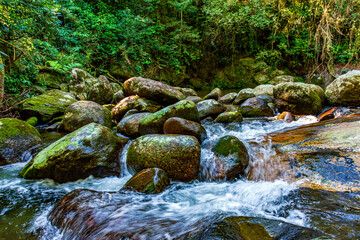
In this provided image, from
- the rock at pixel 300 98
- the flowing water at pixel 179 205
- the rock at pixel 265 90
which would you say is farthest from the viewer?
the rock at pixel 265 90

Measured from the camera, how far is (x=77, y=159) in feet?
10.1

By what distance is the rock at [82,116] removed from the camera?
5002 millimetres

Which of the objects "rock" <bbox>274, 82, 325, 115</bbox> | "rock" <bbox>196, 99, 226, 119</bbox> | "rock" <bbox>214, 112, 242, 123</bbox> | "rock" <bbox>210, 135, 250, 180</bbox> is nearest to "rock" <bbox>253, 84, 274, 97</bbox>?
"rock" <bbox>274, 82, 325, 115</bbox>

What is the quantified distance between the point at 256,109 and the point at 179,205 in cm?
482

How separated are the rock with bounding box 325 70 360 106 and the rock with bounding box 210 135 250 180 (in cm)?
462

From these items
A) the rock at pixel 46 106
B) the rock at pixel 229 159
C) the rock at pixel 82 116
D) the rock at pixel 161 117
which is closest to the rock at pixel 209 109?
the rock at pixel 161 117

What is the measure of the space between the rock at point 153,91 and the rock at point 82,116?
152cm

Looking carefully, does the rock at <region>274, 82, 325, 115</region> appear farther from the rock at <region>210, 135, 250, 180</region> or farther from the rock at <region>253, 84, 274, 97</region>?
the rock at <region>210, 135, 250, 180</region>

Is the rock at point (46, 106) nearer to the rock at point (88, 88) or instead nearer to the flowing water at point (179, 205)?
the rock at point (88, 88)

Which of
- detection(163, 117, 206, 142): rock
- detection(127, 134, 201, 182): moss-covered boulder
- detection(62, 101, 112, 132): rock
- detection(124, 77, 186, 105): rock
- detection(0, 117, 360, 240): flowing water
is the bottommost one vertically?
detection(0, 117, 360, 240): flowing water

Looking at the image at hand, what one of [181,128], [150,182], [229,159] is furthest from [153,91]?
[150,182]

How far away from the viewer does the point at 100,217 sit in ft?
6.76

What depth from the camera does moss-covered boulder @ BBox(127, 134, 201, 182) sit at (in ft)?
9.99

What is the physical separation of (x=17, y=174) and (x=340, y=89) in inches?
334
